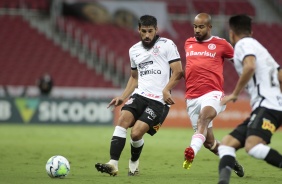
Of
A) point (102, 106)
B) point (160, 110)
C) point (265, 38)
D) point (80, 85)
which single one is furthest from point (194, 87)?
point (265, 38)

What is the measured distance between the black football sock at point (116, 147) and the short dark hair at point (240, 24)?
2.92m

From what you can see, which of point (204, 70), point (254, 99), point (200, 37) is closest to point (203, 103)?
point (204, 70)

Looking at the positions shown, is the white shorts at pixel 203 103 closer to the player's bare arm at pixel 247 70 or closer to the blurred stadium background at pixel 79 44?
the player's bare arm at pixel 247 70

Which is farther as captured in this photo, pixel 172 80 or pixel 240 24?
pixel 172 80

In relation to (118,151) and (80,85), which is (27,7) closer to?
(80,85)

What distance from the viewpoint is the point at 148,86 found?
1052 centimetres

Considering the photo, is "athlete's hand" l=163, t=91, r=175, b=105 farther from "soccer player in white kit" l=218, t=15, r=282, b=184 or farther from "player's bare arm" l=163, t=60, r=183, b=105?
"soccer player in white kit" l=218, t=15, r=282, b=184

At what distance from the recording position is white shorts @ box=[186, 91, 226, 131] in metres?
10.3

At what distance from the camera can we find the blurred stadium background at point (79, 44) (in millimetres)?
25609

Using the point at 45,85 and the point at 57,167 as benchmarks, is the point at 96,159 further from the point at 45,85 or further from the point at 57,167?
the point at 45,85

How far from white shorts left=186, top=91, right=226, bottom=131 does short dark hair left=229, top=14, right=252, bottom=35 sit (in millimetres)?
2466

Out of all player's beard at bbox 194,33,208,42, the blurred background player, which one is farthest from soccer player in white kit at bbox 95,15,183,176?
the blurred background player

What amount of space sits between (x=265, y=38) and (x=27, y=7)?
1168 centimetres

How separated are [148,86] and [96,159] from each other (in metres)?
3.29
